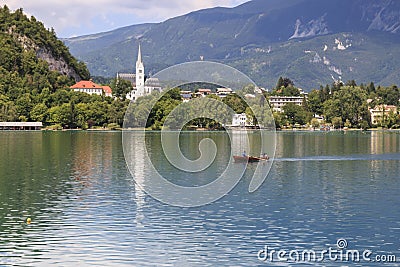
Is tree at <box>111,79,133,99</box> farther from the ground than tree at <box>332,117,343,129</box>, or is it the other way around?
tree at <box>111,79,133,99</box>

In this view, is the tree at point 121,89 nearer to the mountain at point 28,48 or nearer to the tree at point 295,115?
the mountain at point 28,48

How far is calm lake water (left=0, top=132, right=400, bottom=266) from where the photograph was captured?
884 inches

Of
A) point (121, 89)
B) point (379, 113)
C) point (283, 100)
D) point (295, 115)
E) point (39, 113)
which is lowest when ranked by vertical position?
point (295, 115)

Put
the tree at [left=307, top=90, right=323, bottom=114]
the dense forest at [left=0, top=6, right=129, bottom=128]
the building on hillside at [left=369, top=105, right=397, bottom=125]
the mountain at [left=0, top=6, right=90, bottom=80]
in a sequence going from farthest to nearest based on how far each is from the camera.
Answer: the tree at [left=307, top=90, right=323, bottom=114] < the mountain at [left=0, top=6, right=90, bottom=80] < the building on hillside at [left=369, top=105, right=397, bottom=125] < the dense forest at [left=0, top=6, right=129, bottom=128]

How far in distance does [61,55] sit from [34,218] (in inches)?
6388

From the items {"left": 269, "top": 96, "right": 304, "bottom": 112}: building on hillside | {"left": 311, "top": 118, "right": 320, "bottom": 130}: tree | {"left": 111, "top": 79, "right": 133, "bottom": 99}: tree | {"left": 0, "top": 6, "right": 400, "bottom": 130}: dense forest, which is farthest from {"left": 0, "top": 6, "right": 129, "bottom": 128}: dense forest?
{"left": 269, "top": 96, "right": 304, "bottom": 112}: building on hillside

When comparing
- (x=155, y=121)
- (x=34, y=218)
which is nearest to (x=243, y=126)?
(x=155, y=121)

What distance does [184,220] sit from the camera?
27.9 meters

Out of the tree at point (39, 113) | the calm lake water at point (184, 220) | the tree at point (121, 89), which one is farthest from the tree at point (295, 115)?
the calm lake water at point (184, 220)

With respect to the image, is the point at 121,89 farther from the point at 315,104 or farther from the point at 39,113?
the point at 315,104

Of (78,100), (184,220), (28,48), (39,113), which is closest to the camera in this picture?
(184,220)

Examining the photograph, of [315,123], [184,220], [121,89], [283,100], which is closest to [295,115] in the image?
[315,123]

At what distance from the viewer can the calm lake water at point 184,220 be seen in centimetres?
2245

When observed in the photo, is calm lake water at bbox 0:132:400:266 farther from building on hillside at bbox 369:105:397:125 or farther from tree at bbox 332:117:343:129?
building on hillside at bbox 369:105:397:125
